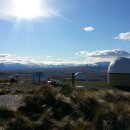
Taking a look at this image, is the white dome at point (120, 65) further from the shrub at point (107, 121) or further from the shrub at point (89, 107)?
the shrub at point (107, 121)

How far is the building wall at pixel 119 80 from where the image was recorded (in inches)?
1678

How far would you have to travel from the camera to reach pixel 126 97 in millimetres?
20531

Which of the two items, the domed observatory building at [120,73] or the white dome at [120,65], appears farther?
the white dome at [120,65]

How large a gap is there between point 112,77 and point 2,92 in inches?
697

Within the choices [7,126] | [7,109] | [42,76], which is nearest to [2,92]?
[7,109]

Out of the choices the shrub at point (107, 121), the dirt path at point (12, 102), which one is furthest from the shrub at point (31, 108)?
the shrub at point (107, 121)

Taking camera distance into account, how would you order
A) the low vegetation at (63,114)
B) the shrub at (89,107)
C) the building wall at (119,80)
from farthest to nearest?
the building wall at (119,80)
the shrub at (89,107)
the low vegetation at (63,114)

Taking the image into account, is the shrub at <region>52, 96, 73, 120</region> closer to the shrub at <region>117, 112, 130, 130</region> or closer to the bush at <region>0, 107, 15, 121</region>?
the bush at <region>0, 107, 15, 121</region>

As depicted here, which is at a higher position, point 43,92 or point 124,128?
point 43,92

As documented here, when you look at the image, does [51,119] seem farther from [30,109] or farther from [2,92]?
[2,92]

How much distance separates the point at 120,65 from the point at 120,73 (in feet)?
3.42

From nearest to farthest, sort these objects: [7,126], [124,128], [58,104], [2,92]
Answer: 1. [7,126]
2. [124,128]
3. [58,104]
4. [2,92]

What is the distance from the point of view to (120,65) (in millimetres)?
43594

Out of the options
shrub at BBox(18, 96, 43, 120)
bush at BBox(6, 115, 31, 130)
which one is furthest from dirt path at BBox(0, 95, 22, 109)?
bush at BBox(6, 115, 31, 130)
